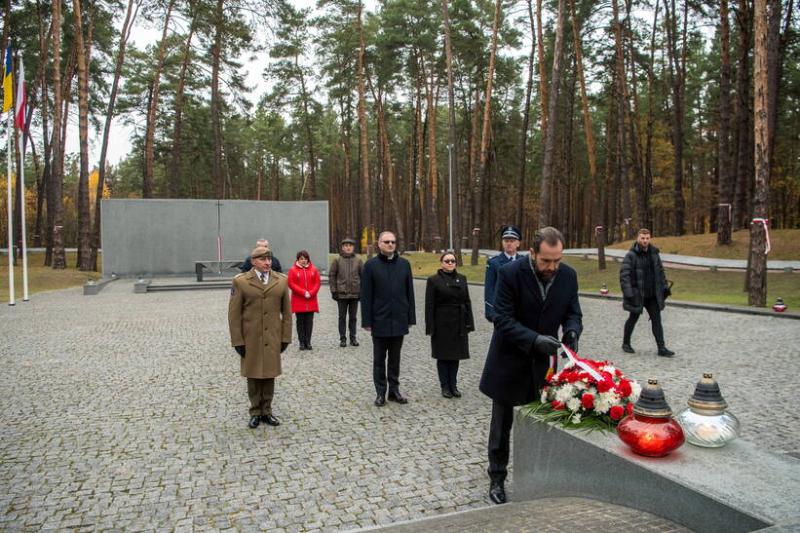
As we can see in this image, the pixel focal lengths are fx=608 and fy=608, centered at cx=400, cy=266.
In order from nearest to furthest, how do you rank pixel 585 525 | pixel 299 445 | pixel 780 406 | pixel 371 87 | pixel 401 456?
pixel 585 525 → pixel 401 456 → pixel 299 445 → pixel 780 406 → pixel 371 87

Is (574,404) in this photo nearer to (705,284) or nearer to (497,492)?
(497,492)

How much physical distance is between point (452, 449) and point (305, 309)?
5837 mm


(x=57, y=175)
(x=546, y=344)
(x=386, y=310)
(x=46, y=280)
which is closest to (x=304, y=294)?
(x=386, y=310)

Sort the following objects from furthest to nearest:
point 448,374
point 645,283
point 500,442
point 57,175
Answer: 1. point 57,175
2. point 645,283
3. point 448,374
4. point 500,442

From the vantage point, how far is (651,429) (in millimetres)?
3344

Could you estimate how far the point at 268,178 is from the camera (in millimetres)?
73562

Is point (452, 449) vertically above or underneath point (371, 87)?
underneath

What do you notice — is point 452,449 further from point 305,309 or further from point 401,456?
point 305,309

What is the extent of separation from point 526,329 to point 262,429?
3.37 m

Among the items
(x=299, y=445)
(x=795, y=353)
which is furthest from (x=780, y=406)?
(x=299, y=445)

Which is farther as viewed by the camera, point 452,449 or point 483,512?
point 452,449

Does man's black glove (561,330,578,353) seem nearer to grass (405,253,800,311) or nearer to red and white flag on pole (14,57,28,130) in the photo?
grass (405,253,800,311)

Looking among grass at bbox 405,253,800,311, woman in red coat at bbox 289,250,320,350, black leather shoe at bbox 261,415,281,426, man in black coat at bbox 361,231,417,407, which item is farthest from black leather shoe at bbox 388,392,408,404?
grass at bbox 405,253,800,311

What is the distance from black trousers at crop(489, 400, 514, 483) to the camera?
4.46 meters
